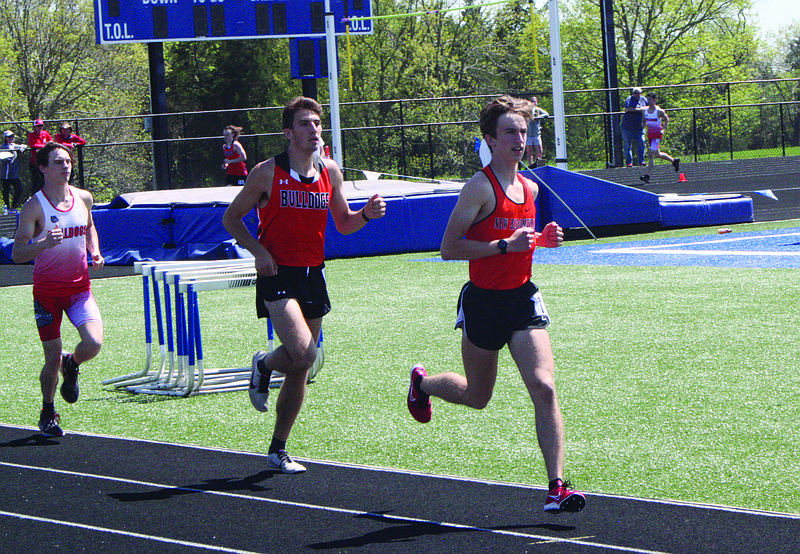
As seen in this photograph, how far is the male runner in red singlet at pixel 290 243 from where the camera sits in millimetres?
5699

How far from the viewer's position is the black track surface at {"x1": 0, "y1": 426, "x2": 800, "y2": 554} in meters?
4.55

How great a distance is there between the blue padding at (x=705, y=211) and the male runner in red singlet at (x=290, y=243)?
50.2 ft

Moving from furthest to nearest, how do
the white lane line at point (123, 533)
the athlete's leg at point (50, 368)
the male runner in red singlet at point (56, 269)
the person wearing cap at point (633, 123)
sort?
1. the person wearing cap at point (633, 123)
2. the athlete's leg at point (50, 368)
3. the male runner in red singlet at point (56, 269)
4. the white lane line at point (123, 533)

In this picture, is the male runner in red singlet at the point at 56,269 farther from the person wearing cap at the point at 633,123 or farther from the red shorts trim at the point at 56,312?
the person wearing cap at the point at 633,123

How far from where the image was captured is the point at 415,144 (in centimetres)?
3394

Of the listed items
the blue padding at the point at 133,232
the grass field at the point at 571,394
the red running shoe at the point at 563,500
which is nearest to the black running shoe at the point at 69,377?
the grass field at the point at 571,394

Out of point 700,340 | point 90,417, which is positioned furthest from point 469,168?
point 90,417

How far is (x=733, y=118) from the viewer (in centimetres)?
3747

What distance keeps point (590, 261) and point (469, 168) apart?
17473 millimetres

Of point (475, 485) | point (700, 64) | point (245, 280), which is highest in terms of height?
point (700, 64)

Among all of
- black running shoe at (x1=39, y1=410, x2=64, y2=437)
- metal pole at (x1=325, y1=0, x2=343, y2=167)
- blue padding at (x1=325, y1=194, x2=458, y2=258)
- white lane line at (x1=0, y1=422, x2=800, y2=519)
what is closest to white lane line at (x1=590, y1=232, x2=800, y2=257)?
blue padding at (x1=325, y1=194, x2=458, y2=258)

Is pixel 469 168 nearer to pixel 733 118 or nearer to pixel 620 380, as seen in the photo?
pixel 733 118

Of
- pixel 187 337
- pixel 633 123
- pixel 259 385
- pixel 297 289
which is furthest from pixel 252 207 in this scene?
pixel 633 123

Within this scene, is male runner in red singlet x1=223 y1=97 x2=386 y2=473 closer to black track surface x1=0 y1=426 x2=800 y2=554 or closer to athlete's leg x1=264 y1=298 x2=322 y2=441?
athlete's leg x1=264 y1=298 x2=322 y2=441
